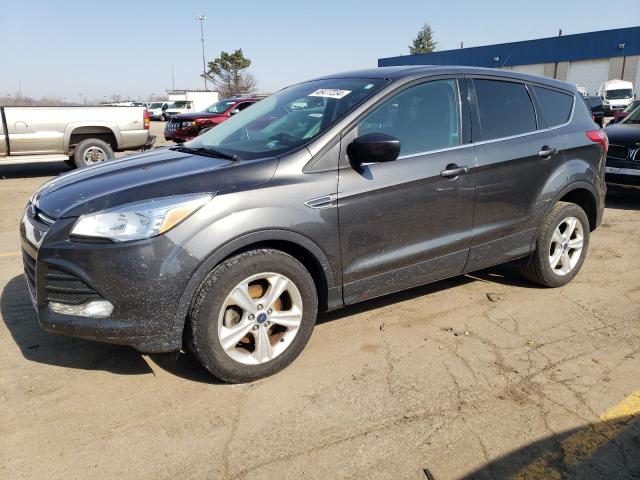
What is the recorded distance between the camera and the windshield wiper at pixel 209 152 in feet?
10.8

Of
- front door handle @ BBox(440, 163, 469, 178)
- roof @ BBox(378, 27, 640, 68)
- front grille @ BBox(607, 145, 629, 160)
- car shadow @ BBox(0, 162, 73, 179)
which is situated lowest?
car shadow @ BBox(0, 162, 73, 179)

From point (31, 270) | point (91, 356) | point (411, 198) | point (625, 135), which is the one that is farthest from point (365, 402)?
point (625, 135)

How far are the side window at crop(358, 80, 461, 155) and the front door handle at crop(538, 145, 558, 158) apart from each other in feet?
2.79

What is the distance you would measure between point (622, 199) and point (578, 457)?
735 centimetres

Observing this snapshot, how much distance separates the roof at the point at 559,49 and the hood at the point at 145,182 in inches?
1644

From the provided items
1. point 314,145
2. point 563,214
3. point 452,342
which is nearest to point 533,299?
point 563,214

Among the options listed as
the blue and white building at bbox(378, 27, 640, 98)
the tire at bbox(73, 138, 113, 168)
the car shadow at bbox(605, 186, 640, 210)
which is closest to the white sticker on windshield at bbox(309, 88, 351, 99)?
the car shadow at bbox(605, 186, 640, 210)

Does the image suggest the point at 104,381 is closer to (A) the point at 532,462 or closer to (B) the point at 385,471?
(B) the point at 385,471

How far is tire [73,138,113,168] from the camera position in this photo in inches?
419

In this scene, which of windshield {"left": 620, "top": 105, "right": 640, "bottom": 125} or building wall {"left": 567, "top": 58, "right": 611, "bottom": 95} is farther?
building wall {"left": 567, "top": 58, "right": 611, "bottom": 95}

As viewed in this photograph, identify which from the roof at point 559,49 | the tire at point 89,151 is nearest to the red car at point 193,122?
the tire at point 89,151

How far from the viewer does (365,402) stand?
9.30ft

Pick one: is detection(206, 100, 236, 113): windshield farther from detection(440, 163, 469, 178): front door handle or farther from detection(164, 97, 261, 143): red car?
detection(440, 163, 469, 178): front door handle

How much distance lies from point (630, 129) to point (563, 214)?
4.70 m
